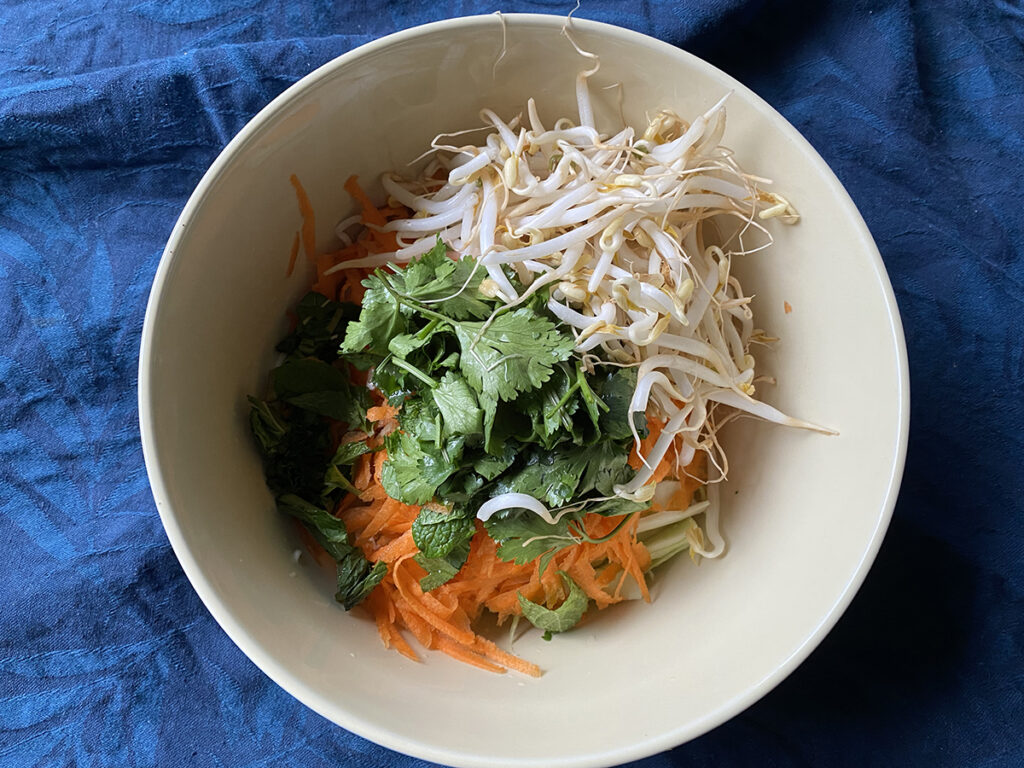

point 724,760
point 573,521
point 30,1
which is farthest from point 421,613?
point 30,1

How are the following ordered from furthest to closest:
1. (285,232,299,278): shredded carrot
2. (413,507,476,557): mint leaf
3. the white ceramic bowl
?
(285,232,299,278): shredded carrot < (413,507,476,557): mint leaf < the white ceramic bowl

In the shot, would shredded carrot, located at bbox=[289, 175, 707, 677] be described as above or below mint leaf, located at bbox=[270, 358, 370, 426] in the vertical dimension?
below

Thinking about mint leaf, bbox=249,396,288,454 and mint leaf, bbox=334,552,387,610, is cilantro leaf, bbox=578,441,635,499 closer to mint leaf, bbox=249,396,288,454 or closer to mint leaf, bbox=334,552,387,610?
mint leaf, bbox=334,552,387,610

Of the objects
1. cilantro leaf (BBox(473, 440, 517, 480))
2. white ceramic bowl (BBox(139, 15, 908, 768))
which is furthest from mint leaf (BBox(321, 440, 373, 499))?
cilantro leaf (BBox(473, 440, 517, 480))

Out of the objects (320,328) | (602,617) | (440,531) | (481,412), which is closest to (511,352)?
(481,412)

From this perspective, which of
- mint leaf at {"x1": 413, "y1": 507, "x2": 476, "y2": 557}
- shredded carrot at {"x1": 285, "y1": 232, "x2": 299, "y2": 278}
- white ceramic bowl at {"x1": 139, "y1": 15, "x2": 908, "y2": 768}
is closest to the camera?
white ceramic bowl at {"x1": 139, "y1": 15, "x2": 908, "y2": 768}

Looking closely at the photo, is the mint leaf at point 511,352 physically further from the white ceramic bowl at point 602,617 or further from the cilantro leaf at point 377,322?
the white ceramic bowl at point 602,617
